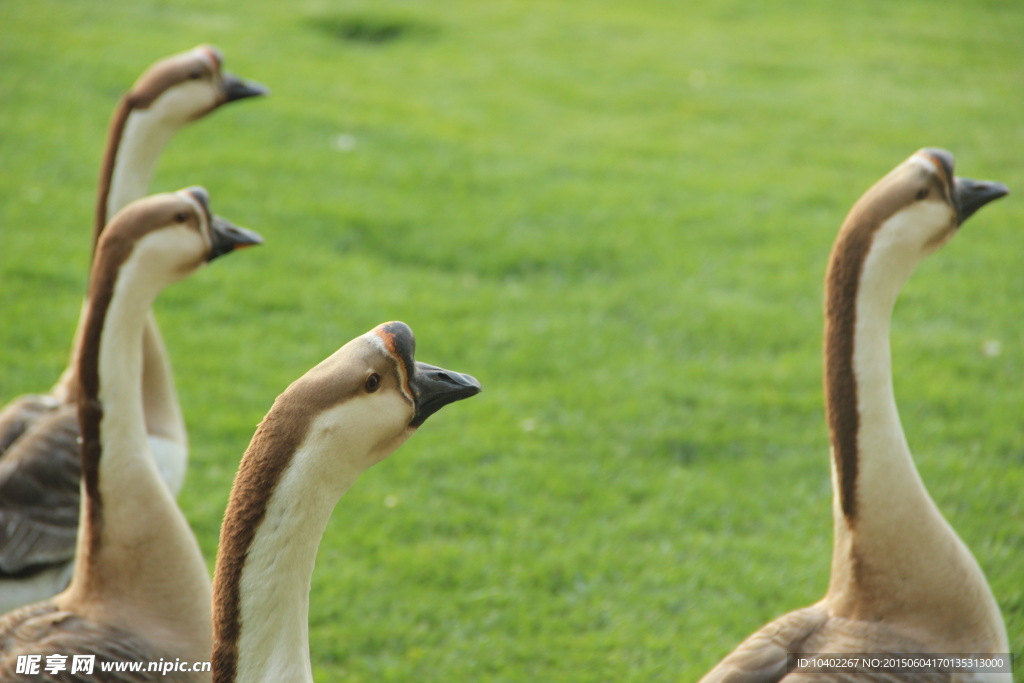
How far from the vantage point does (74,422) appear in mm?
3203

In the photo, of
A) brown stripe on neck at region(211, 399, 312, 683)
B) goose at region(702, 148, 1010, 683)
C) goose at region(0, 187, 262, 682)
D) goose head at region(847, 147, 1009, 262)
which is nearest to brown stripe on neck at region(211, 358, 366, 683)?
brown stripe on neck at region(211, 399, 312, 683)

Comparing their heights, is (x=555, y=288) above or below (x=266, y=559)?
below

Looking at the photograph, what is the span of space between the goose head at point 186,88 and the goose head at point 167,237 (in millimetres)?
934

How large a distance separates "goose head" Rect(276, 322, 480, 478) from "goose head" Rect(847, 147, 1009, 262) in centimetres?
132

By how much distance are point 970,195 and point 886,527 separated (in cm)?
102

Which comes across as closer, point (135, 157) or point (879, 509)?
point (879, 509)


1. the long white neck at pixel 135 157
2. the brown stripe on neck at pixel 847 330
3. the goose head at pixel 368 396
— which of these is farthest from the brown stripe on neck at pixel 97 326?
the brown stripe on neck at pixel 847 330

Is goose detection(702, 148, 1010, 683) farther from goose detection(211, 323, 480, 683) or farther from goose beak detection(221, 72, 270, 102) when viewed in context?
goose beak detection(221, 72, 270, 102)

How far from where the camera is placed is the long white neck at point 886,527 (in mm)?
2402

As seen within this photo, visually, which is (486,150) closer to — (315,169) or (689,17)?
(315,169)

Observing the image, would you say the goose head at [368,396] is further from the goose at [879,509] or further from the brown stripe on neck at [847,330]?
the brown stripe on neck at [847,330]

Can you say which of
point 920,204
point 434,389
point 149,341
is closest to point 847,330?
point 920,204

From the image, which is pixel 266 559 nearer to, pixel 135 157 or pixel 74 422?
pixel 74 422

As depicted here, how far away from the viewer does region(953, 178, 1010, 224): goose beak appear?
2.71 meters
